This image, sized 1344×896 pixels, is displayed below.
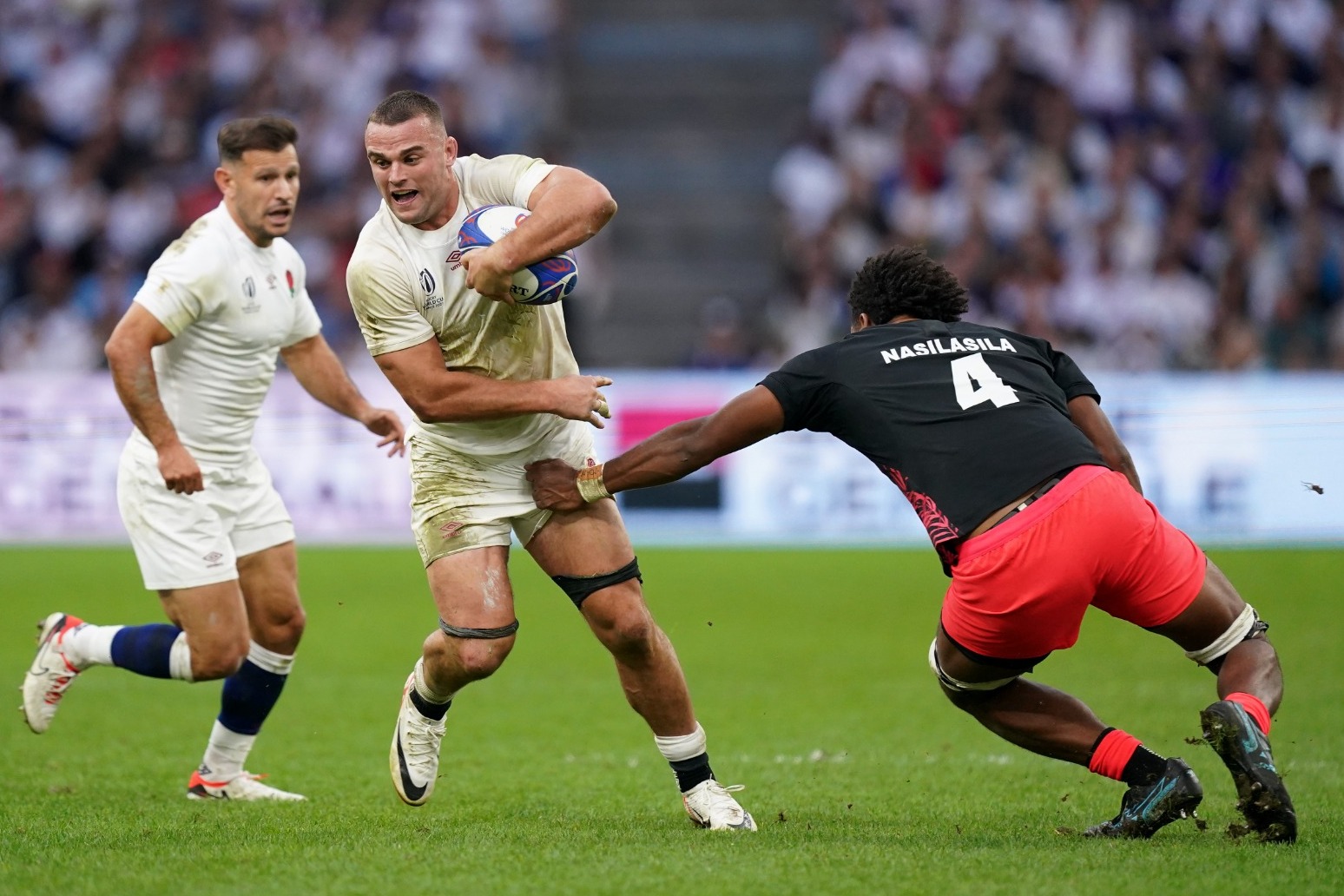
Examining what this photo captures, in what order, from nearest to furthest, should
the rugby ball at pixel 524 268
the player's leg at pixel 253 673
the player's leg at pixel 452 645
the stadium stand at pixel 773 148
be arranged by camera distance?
the rugby ball at pixel 524 268 → the player's leg at pixel 452 645 → the player's leg at pixel 253 673 → the stadium stand at pixel 773 148

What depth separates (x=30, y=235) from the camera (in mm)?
19125

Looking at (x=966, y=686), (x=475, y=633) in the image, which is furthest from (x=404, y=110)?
(x=966, y=686)

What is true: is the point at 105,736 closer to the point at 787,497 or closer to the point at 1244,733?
the point at 1244,733

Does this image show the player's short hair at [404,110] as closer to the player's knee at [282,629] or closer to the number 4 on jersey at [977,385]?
the number 4 on jersey at [977,385]

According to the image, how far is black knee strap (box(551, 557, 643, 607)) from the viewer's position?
6031mm

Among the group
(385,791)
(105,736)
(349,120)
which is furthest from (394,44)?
(385,791)

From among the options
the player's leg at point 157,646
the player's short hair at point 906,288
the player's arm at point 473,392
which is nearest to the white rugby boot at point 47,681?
the player's leg at point 157,646

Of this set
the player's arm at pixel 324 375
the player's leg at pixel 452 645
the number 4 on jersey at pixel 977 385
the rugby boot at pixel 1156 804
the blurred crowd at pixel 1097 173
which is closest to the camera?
the rugby boot at pixel 1156 804

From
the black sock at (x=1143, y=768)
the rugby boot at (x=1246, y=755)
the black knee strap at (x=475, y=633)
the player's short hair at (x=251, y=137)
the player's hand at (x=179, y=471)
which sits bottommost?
the black sock at (x=1143, y=768)

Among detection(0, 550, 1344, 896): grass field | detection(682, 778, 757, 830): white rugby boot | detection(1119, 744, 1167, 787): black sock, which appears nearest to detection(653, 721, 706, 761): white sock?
detection(682, 778, 757, 830): white rugby boot

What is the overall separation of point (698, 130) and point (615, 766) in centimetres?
1502

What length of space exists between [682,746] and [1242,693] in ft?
6.55

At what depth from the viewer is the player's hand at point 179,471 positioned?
6352 millimetres

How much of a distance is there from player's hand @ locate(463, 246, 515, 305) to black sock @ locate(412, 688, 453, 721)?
5.12 feet
